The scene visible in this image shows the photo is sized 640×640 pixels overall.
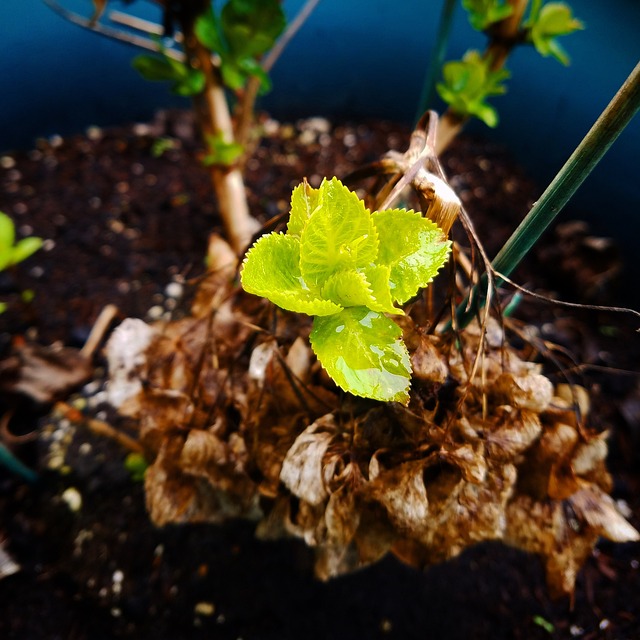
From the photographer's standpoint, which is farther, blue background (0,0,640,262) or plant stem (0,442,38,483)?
blue background (0,0,640,262)

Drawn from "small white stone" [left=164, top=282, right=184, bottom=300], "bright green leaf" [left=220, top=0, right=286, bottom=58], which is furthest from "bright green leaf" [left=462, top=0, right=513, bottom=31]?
"small white stone" [left=164, top=282, right=184, bottom=300]

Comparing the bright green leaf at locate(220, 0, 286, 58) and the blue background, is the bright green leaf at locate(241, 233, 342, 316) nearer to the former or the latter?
the bright green leaf at locate(220, 0, 286, 58)

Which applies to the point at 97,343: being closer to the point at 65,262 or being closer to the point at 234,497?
the point at 65,262

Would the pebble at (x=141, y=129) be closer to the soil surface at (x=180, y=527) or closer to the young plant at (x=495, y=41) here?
the soil surface at (x=180, y=527)

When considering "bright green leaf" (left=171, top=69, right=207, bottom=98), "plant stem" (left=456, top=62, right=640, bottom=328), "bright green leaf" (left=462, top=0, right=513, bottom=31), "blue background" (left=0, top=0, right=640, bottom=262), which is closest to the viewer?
"plant stem" (left=456, top=62, right=640, bottom=328)

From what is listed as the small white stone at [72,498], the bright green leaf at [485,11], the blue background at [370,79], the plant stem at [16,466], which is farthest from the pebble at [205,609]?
the blue background at [370,79]

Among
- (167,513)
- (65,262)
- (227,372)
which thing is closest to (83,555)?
(167,513)
